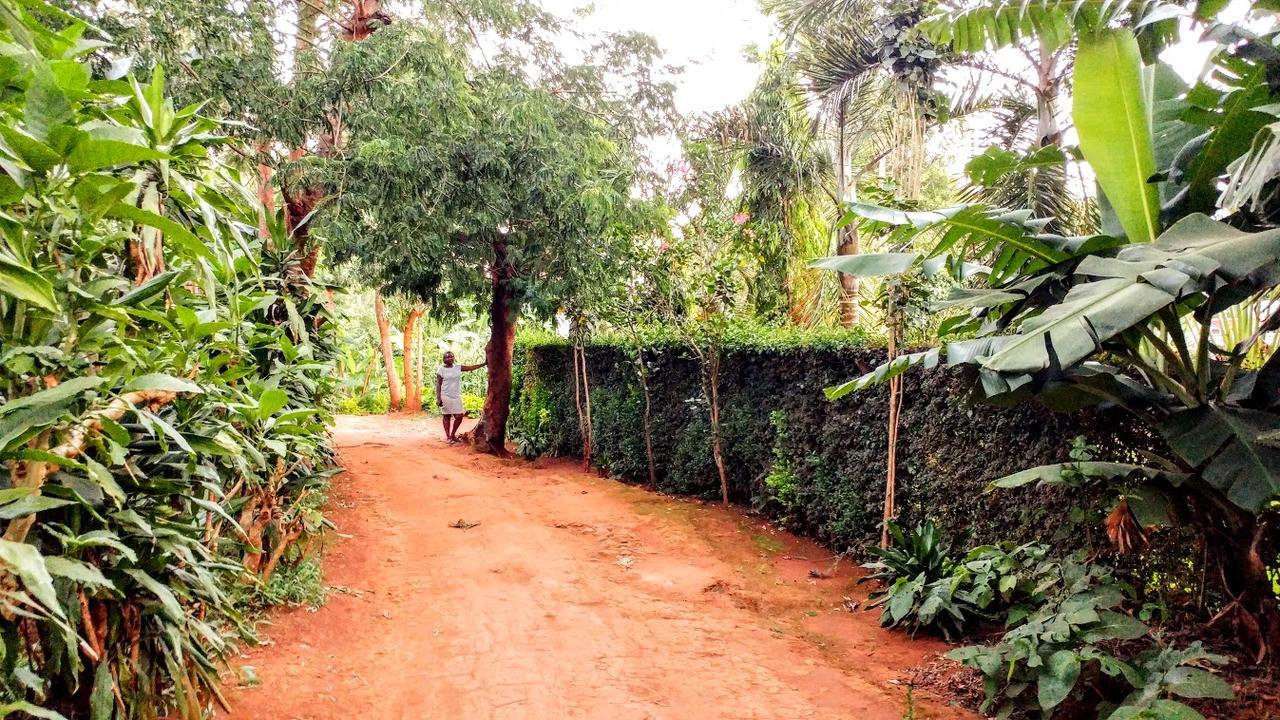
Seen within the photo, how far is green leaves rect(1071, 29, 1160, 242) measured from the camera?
3803 mm

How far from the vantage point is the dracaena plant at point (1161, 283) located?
10.1ft

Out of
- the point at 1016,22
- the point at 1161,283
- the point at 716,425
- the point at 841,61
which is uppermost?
the point at 841,61

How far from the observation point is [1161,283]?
115 inches

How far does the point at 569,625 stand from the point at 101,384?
4.18 m

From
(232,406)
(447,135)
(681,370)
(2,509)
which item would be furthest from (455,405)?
(2,509)

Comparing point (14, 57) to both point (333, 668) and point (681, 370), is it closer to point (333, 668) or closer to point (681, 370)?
point (333, 668)

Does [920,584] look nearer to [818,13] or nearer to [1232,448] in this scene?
[1232,448]

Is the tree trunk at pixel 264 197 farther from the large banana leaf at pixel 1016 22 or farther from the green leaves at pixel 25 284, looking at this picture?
the large banana leaf at pixel 1016 22

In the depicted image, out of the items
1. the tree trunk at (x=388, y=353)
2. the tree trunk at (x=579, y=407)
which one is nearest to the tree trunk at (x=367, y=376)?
the tree trunk at (x=388, y=353)

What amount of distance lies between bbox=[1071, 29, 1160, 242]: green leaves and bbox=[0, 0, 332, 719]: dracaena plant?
415 cm

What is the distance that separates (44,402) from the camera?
1.81 metres

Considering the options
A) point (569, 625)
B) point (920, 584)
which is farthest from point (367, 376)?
point (920, 584)

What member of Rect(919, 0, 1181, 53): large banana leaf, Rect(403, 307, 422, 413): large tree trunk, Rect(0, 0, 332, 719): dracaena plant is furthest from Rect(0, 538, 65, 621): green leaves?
Rect(403, 307, 422, 413): large tree trunk

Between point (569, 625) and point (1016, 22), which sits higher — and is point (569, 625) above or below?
below
